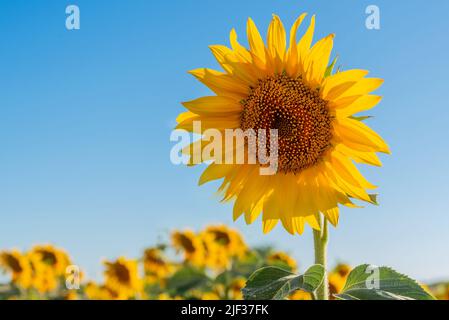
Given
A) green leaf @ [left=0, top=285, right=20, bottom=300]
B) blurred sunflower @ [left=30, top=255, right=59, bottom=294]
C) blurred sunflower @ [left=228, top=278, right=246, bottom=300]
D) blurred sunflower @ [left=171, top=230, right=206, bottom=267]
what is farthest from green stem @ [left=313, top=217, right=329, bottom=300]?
blurred sunflower @ [left=30, top=255, right=59, bottom=294]

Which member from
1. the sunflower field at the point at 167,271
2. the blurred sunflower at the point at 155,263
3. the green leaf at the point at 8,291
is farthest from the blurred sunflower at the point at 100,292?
the green leaf at the point at 8,291

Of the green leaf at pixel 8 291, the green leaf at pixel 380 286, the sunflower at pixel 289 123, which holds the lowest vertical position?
the green leaf at pixel 8 291

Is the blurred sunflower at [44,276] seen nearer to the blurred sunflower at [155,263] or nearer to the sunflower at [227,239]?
the blurred sunflower at [155,263]

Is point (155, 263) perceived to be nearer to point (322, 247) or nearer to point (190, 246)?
point (190, 246)

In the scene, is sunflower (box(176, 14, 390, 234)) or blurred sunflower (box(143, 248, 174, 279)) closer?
sunflower (box(176, 14, 390, 234))

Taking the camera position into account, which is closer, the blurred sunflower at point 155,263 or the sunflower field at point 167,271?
the sunflower field at point 167,271

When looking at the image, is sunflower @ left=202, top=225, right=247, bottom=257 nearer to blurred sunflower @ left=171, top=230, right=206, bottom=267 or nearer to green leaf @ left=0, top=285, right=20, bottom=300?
blurred sunflower @ left=171, top=230, right=206, bottom=267

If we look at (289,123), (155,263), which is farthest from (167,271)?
(289,123)
